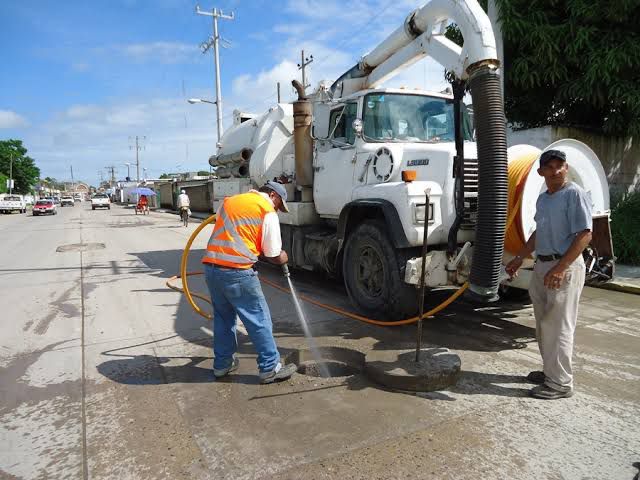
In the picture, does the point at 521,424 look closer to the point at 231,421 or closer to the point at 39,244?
the point at 231,421

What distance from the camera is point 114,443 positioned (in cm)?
304

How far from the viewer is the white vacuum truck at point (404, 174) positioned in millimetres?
4180

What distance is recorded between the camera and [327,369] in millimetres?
4277

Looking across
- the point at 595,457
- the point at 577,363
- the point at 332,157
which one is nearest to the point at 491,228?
the point at 577,363

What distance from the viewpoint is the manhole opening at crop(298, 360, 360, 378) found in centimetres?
421

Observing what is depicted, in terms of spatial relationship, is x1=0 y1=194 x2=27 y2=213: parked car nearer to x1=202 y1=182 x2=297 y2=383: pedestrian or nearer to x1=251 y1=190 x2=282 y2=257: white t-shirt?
x1=202 y1=182 x2=297 y2=383: pedestrian

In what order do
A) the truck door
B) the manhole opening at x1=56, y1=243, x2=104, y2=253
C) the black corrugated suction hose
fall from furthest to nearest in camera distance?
the manhole opening at x1=56, y1=243, x2=104, y2=253, the truck door, the black corrugated suction hose

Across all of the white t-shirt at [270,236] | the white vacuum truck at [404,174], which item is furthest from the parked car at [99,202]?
the white t-shirt at [270,236]

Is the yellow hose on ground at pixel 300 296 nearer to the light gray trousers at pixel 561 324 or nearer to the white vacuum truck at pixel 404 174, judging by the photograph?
the white vacuum truck at pixel 404 174

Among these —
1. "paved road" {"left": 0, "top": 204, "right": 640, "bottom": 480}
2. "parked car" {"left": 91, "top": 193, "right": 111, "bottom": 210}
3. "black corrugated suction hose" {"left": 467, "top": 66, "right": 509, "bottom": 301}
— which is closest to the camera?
"paved road" {"left": 0, "top": 204, "right": 640, "bottom": 480}

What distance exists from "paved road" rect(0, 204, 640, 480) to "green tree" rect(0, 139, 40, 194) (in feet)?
274

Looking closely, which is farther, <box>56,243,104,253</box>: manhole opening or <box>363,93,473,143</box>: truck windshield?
<box>56,243,104,253</box>: manhole opening

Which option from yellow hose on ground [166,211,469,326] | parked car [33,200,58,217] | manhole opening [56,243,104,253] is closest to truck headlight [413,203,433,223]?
yellow hose on ground [166,211,469,326]

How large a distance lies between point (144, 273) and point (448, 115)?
21.5 ft
